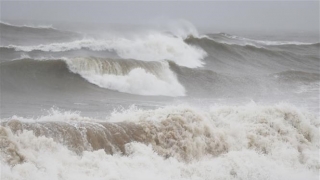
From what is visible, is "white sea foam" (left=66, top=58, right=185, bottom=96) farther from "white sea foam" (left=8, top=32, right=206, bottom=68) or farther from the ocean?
"white sea foam" (left=8, top=32, right=206, bottom=68)

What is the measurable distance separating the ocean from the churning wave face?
0.8 inches

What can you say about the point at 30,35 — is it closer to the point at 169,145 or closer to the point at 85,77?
the point at 85,77

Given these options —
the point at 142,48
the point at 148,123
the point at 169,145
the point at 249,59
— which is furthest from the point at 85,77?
the point at 249,59

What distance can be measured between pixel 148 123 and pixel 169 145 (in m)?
0.64

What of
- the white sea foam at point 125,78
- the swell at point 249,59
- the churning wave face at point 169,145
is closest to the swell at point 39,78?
the white sea foam at point 125,78

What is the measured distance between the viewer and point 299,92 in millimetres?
17953

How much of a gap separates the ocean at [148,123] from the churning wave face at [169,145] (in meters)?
0.02

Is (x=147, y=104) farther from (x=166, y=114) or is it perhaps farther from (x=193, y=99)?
(x=166, y=114)

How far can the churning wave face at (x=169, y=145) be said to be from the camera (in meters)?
6.56

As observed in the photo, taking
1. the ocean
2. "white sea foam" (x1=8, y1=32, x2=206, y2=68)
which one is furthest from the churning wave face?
"white sea foam" (x1=8, y1=32, x2=206, y2=68)

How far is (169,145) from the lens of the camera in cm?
809

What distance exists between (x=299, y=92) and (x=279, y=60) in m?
10.2

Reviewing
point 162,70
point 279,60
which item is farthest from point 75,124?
point 279,60

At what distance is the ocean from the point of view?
6.75 meters
